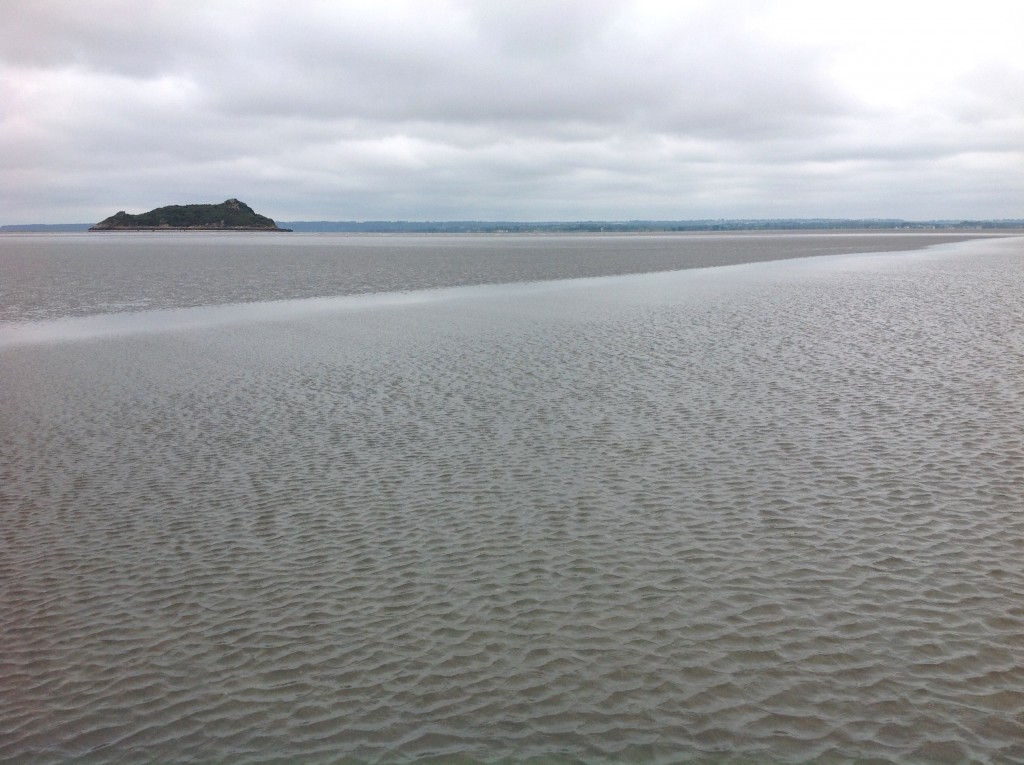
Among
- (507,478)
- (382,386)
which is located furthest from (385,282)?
(507,478)

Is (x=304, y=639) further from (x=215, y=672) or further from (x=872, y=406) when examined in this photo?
Result: (x=872, y=406)

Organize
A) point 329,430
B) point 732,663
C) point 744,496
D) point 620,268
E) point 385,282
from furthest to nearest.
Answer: point 620,268, point 385,282, point 329,430, point 744,496, point 732,663

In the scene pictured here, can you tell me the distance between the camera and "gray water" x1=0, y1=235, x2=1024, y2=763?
715cm

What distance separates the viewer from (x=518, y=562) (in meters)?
10.3

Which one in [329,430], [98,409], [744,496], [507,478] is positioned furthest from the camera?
[98,409]

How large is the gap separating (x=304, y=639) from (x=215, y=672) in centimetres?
94

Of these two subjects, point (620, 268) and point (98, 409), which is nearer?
point (98, 409)

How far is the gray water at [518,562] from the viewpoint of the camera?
23.5 ft

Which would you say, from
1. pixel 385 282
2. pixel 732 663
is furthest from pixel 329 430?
pixel 385 282

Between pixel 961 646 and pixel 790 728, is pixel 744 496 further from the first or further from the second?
pixel 790 728

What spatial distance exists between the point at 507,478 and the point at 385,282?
4380 cm

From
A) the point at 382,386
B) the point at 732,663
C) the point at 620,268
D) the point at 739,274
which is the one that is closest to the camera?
the point at 732,663

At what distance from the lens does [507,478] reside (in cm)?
1341

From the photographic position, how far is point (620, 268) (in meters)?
67.8
